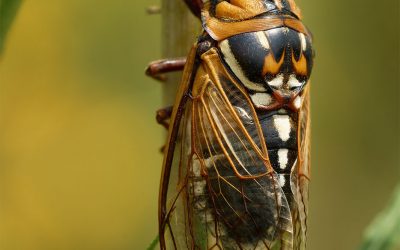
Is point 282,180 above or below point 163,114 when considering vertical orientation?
below

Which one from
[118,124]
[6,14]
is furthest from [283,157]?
[118,124]

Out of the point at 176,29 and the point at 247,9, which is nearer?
the point at 176,29

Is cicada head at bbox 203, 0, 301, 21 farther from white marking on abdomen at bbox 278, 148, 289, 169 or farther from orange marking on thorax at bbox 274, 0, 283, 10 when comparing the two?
white marking on abdomen at bbox 278, 148, 289, 169

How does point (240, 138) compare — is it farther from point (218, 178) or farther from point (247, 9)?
point (247, 9)

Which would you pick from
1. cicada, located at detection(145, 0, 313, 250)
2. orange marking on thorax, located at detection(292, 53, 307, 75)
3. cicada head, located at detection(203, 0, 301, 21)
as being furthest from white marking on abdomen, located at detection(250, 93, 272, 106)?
cicada head, located at detection(203, 0, 301, 21)

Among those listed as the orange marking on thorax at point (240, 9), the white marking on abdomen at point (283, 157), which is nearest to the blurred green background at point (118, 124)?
the orange marking on thorax at point (240, 9)

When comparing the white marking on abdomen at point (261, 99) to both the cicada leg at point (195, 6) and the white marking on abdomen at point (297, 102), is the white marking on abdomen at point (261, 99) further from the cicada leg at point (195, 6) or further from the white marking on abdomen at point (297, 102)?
the cicada leg at point (195, 6)
